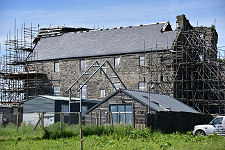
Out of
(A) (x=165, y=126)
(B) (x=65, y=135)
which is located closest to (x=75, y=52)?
(A) (x=165, y=126)

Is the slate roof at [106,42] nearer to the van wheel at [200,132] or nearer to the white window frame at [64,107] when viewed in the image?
the white window frame at [64,107]

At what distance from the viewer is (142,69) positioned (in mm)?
43969

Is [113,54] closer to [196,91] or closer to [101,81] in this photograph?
[101,81]

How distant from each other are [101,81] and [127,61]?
13.4ft

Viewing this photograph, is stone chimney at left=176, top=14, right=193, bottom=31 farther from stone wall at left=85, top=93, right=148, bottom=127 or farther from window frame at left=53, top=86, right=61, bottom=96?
window frame at left=53, top=86, right=61, bottom=96

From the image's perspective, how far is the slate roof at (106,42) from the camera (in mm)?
44616

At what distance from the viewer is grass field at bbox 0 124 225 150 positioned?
17781mm

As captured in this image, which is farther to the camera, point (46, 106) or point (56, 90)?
point (56, 90)

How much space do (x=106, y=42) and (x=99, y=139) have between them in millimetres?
29184

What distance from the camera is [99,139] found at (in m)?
20.7

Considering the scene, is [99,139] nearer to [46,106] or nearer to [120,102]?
[120,102]

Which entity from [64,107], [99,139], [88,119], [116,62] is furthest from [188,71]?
[99,139]

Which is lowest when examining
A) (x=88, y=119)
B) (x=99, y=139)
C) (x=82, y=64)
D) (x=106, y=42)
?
(x=99, y=139)

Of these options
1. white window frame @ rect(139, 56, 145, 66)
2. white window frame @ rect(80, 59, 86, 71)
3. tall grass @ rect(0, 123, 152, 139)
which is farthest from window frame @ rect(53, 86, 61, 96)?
tall grass @ rect(0, 123, 152, 139)
